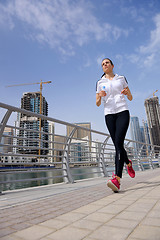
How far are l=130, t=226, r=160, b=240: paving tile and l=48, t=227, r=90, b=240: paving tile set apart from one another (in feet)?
1.00

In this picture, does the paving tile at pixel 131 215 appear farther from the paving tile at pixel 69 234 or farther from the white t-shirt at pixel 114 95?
the white t-shirt at pixel 114 95

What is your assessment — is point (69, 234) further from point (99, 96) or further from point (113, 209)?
point (99, 96)

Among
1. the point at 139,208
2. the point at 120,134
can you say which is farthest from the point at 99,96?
the point at 139,208

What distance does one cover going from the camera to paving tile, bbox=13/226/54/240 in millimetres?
1082

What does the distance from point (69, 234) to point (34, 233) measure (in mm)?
241

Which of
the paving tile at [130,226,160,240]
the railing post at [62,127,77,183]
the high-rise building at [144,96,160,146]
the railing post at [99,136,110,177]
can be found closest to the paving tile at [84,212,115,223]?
the paving tile at [130,226,160,240]

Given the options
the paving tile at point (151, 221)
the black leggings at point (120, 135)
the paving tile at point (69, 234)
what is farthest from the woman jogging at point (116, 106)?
the paving tile at point (69, 234)

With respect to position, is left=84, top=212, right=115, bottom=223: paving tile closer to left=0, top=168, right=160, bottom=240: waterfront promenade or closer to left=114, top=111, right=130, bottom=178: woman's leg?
left=0, top=168, right=160, bottom=240: waterfront promenade

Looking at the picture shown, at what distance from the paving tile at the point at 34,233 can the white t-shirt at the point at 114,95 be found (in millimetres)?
2109

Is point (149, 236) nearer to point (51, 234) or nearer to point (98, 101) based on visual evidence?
point (51, 234)

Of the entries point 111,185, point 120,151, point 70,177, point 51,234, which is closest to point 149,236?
point 51,234

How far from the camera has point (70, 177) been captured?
3.94 meters

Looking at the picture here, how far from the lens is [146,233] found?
104 centimetres

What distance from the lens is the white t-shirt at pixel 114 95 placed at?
290 cm
